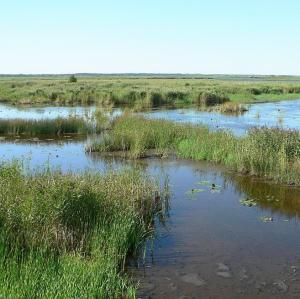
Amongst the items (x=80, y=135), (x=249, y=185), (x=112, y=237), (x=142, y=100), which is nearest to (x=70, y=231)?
(x=112, y=237)

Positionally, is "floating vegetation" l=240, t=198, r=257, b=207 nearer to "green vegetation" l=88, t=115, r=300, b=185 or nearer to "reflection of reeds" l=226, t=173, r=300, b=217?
"reflection of reeds" l=226, t=173, r=300, b=217

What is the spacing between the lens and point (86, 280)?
23.7 ft

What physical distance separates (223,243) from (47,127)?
19.7 metres

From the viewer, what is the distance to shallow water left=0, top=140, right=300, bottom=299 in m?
8.55

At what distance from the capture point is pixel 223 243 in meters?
10.8

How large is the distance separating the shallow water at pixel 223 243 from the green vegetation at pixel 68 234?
0.63 meters

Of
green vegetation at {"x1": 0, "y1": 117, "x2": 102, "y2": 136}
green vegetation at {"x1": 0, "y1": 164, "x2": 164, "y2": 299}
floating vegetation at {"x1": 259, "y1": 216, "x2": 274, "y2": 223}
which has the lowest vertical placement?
floating vegetation at {"x1": 259, "y1": 216, "x2": 274, "y2": 223}

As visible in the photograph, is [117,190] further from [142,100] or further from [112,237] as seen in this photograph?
[142,100]

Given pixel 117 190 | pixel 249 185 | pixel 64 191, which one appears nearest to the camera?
pixel 64 191

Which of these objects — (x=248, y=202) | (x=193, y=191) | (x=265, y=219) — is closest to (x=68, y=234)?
(x=265, y=219)

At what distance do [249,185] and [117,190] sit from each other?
6656 millimetres

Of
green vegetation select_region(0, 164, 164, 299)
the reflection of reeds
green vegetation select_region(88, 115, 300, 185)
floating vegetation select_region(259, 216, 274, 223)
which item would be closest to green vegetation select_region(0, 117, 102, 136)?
green vegetation select_region(88, 115, 300, 185)

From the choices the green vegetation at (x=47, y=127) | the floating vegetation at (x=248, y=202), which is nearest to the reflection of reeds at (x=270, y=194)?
the floating vegetation at (x=248, y=202)

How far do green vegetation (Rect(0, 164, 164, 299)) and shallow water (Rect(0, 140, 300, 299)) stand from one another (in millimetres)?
632
